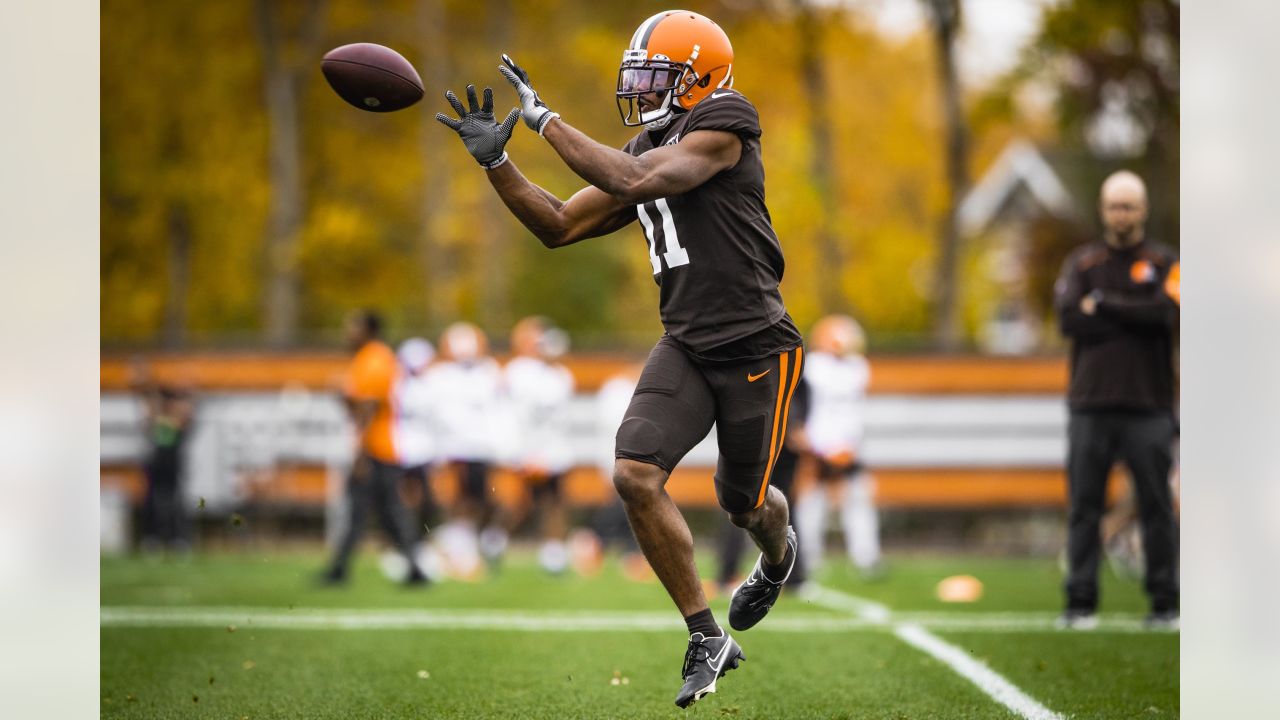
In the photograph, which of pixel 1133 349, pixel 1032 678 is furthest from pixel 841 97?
pixel 1032 678

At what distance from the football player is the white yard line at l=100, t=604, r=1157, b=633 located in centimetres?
327

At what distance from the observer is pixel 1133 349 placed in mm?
7863

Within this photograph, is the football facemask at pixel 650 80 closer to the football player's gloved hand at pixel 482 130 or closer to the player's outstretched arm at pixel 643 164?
the player's outstretched arm at pixel 643 164

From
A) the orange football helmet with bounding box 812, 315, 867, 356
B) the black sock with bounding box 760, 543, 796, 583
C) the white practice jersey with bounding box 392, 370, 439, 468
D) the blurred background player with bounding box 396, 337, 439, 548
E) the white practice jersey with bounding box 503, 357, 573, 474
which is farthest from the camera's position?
the white practice jersey with bounding box 503, 357, 573, 474

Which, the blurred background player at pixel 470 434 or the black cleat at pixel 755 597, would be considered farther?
the blurred background player at pixel 470 434

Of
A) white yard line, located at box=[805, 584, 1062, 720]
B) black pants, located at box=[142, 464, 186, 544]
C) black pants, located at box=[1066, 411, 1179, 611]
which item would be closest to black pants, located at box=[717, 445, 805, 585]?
white yard line, located at box=[805, 584, 1062, 720]

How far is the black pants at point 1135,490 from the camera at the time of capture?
785 cm

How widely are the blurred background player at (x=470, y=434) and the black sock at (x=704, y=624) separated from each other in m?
8.56

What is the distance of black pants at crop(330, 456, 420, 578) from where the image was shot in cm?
1104

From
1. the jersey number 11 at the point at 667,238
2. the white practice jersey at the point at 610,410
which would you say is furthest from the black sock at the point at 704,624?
the white practice jersey at the point at 610,410

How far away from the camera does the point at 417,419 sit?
513 inches

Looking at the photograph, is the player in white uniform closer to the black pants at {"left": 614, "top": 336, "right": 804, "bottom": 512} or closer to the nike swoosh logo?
the black pants at {"left": 614, "top": 336, "right": 804, "bottom": 512}

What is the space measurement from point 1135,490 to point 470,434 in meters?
7.10

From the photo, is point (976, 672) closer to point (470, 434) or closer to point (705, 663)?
point (705, 663)
